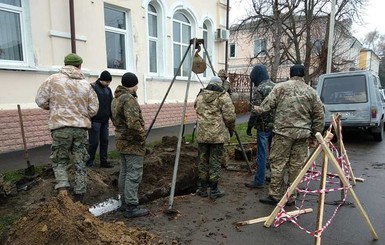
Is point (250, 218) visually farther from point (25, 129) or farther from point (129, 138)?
point (25, 129)

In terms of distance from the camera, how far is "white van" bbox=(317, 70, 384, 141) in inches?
330

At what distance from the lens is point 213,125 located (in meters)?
4.36

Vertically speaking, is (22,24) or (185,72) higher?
(22,24)

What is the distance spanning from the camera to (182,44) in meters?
12.0

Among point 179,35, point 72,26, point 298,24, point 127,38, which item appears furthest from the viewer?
point 298,24

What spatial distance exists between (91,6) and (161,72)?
3.44 metres

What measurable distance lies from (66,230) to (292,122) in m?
2.94

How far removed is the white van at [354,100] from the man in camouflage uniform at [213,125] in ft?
17.8

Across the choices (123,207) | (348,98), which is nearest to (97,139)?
(123,207)

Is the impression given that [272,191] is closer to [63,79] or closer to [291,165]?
[291,165]

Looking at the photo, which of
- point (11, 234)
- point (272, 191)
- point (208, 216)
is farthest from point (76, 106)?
point (272, 191)

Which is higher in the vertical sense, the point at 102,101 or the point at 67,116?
the point at 102,101

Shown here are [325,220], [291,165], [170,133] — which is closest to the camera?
[325,220]

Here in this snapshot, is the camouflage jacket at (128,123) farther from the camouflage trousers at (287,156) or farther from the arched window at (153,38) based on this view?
the arched window at (153,38)
